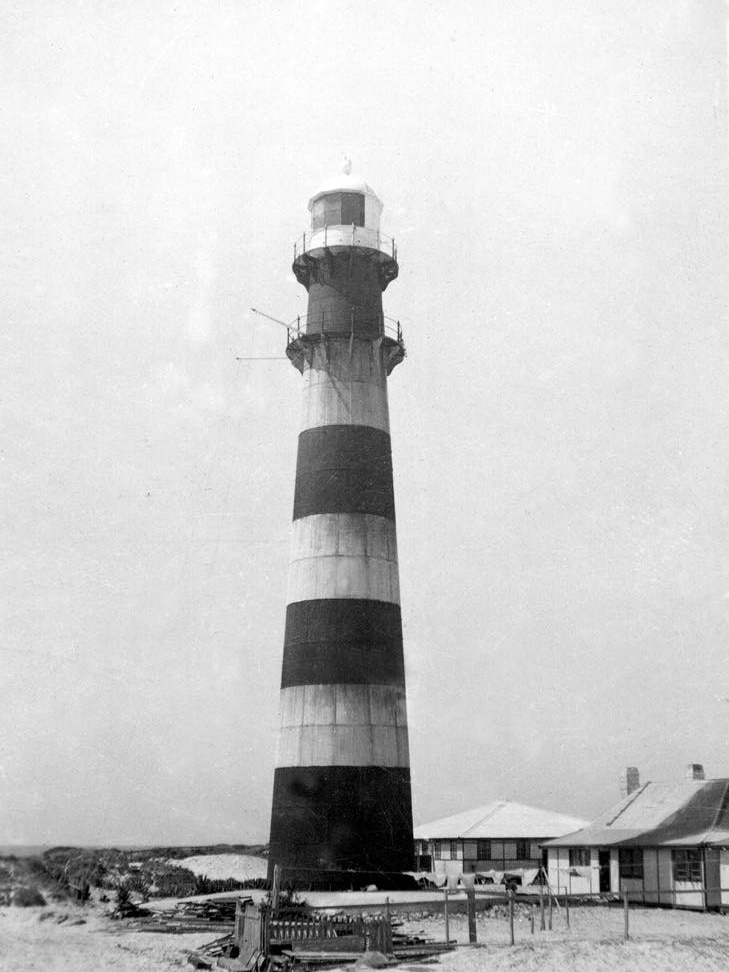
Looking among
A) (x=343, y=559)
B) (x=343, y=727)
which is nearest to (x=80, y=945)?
(x=343, y=727)

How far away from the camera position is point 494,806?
53969mm

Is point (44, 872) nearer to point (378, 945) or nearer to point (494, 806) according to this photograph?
point (378, 945)

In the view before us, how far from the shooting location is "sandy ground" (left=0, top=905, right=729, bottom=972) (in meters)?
20.6

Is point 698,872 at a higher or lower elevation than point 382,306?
lower

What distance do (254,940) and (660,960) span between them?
7.89m

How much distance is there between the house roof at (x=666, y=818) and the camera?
34.1m

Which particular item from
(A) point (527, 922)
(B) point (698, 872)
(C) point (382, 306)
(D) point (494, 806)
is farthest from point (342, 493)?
(D) point (494, 806)

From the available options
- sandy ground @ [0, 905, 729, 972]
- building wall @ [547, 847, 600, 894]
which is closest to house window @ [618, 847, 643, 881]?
building wall @ [547, 847, 600, 894]

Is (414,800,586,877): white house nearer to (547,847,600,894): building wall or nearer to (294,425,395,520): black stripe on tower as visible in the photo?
(547,847,600,894): building wall

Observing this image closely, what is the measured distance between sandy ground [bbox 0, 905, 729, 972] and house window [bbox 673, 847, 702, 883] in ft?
15.3

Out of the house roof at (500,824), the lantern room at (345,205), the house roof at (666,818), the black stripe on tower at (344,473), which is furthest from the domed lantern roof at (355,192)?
the house roof at (500,824)

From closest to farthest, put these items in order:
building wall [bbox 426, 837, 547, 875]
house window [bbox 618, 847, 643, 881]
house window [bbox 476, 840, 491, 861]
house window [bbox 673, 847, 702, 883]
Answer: house window [bbox 673, 847, 702, 883]
house window [bbox 618, 847, 643, 881]
building wall [bbox 426, 837, 547, 875]
house window [bbox 476, 840, 491, 861]

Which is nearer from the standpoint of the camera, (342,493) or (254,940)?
(254,940)

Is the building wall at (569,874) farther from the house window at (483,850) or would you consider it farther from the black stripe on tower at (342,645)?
the black stripe on tower at (342,645)
